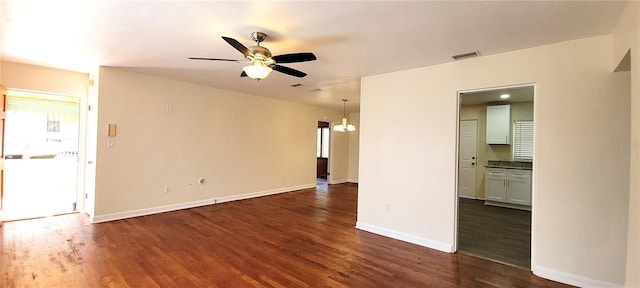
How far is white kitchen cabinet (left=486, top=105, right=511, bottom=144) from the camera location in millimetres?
6078

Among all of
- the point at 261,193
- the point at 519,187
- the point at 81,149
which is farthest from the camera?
the point at 261,193

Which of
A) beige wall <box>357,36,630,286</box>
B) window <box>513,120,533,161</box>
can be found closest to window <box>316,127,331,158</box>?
window <box>513,120,533,161</box>

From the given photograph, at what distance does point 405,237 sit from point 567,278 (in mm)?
1677

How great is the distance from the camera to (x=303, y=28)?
8.48ft

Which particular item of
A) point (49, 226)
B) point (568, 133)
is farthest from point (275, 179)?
point (568, 133)

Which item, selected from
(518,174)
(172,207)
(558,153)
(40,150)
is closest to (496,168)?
(518,174)

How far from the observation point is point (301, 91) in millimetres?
5766

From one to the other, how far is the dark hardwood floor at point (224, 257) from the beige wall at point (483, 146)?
3978 millimetres

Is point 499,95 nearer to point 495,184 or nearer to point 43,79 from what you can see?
point 495,184

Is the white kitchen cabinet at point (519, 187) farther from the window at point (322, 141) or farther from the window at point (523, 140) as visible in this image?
the window at point (322, 141)

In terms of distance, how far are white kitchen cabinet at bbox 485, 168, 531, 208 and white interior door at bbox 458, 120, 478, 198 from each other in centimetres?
64

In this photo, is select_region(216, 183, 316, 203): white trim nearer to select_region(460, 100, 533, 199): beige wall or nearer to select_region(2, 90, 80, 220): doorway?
select_region(2, 90, 80, 220): doorway

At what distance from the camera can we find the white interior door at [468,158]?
21.9 ft

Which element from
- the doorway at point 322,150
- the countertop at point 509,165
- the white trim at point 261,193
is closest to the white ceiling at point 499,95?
the countertop at point 509,165
